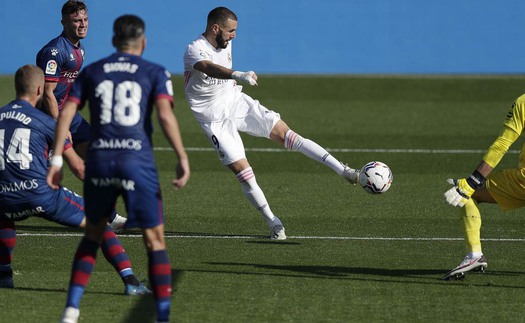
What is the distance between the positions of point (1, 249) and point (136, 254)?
5.57ft

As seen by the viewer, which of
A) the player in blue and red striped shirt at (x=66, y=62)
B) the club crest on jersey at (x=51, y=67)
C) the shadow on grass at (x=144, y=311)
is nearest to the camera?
the shadow on grass at (x=144, y=311)

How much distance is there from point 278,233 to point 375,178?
1.13 meters

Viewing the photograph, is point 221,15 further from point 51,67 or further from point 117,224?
point 117,224

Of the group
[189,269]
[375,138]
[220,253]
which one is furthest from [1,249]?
[375,138]

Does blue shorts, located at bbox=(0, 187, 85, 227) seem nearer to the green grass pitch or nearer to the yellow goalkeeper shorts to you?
the green grass pitch

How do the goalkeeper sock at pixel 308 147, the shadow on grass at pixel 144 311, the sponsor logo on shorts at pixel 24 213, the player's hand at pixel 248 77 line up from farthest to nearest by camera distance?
the goalkeeper sock at pixel 308 147 < the player's hand at pixel 248 77 < the sponsor logo on shorts at pixel 24 213 < the shadow on grass at pixel 144 311

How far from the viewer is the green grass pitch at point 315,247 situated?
7.43 metres

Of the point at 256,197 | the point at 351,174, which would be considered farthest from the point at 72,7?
the point at 351,174

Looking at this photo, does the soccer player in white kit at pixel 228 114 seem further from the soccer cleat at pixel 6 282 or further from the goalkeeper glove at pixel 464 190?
the soccer cleat at pixel 6 282

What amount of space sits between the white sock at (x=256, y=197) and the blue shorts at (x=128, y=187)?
3.74m

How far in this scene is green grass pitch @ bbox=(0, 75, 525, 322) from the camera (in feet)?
24.4

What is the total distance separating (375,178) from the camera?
34.0 ft

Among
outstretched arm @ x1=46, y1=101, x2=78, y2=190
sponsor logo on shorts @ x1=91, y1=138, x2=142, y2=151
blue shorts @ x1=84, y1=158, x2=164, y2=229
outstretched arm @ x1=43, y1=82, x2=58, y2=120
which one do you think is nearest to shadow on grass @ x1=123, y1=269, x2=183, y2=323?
blue shorts @ x1=84, y1=158, x2=164, y2=229

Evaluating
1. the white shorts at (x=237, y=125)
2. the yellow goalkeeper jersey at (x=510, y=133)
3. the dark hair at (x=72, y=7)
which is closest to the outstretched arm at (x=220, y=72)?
the white shorts at (x=237, y=125)
